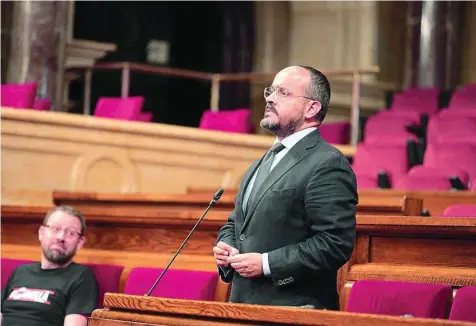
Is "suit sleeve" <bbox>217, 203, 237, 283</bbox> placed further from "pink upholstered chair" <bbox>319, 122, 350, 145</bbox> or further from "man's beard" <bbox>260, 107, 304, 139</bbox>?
"pink upholstered chair" <bbox>319, 122, 350, 145</bbox>

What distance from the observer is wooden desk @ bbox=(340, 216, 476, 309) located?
4.78ft

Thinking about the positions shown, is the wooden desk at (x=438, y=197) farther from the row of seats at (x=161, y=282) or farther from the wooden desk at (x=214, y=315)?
the wooden desk at (x=214, y=315)

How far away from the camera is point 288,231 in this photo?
4.10 ft

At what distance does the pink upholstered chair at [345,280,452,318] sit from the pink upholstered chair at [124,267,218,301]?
0.98 ft

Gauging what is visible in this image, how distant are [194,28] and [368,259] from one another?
11.0 feet

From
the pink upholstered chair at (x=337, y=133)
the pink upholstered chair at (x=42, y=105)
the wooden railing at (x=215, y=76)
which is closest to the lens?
the pink upholstered chair at (x=42, y=105)

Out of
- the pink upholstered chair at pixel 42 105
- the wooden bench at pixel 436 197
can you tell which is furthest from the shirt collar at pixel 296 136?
the pink upholstered chair at pixel 42 105

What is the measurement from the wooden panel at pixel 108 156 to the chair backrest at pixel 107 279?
1.03 metres

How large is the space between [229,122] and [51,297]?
1.82m

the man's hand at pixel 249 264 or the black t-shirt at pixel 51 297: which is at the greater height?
the man's hand at pixel 249 264

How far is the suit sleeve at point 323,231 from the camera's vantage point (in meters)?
1.21

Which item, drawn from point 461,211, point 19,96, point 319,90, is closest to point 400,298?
point 319,90

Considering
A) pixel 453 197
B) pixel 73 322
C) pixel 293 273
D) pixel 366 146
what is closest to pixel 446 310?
pixel 293 273

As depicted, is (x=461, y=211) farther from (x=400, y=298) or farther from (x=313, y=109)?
(x=313, y=109)
